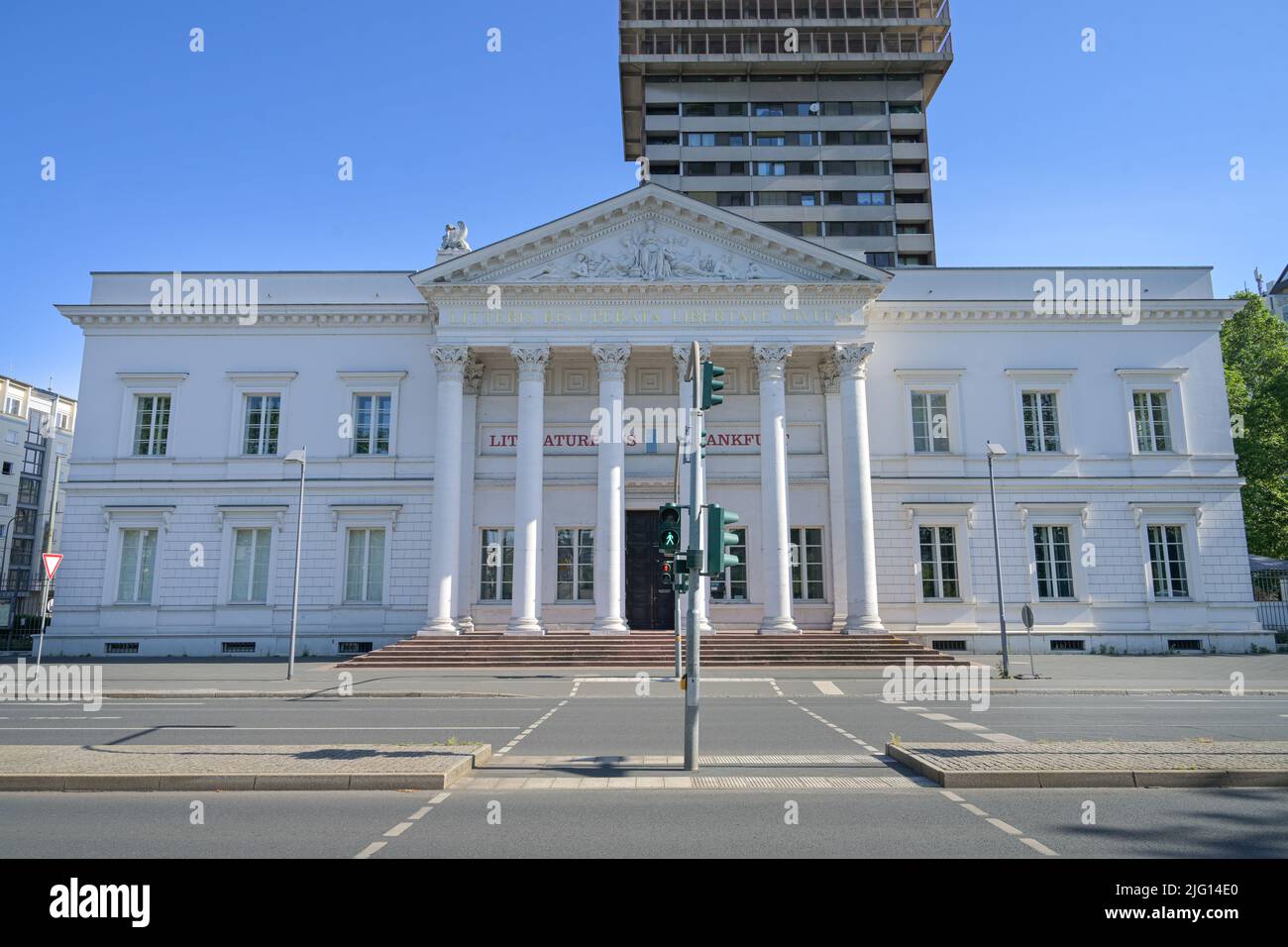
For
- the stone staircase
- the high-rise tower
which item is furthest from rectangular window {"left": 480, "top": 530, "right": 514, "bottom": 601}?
the high-rise tower

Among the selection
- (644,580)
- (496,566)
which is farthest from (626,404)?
(496,566)

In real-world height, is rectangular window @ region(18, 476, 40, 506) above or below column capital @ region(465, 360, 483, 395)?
above

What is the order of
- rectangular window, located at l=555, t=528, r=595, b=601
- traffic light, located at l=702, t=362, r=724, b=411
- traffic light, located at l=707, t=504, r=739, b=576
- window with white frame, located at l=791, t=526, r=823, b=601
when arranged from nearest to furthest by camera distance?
traffic light, located at l=707, t=504, r=739, b=576 → traffic light, located at l=702, t=362, r=724, b=411 → rectangular window, located at l=555, t=528, r=595, b=601 → window with white frame, located at l=791, t=526, r=823, b=601

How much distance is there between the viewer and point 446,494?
28.0 m

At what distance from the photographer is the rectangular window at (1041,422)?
104 ft

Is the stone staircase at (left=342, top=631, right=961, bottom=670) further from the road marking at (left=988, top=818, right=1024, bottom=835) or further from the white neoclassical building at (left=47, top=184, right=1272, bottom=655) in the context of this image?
the road marking at (left=988, top=818, right=1024, bottom=835)

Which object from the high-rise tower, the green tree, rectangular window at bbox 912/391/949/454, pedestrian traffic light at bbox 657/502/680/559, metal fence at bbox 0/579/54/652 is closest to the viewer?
pedestrian traffic light at bbox 657/502/680/559

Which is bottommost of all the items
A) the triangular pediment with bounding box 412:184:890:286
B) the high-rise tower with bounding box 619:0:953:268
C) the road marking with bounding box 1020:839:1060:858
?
the road marking with bounding box 1020:839:1060:858

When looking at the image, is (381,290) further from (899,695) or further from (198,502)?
(899,695)

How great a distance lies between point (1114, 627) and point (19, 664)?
38328 millimetres

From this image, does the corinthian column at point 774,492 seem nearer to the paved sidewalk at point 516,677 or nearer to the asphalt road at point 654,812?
the paved sidewalk at point 516,677

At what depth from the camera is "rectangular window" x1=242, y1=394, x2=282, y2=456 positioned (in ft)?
104

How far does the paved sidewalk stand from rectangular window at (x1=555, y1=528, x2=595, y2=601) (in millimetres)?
5983
